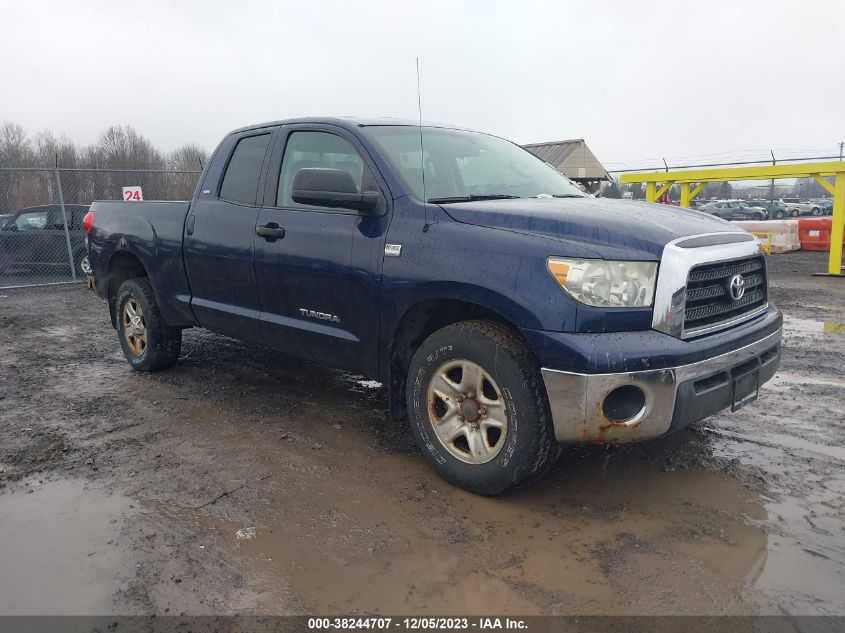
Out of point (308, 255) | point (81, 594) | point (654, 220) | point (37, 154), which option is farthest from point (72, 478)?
point (37, 154)

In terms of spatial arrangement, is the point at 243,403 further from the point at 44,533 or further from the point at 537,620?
the point at 537,620

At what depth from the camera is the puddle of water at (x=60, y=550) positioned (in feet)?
8.61

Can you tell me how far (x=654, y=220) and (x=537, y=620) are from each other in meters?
1.95

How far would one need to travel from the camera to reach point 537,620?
2467mm

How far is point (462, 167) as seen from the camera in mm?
4172

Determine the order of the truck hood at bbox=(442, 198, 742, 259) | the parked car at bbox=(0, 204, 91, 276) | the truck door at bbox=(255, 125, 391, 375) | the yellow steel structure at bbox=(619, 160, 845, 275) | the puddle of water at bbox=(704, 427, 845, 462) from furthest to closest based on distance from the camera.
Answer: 1. the parked car at bbox=(0, 204, 91, 276)
2. the yellow steel structure at bbox=(619, 160, 845, 275)
3. the puddle of water at bbox=(704, 427, 845, 462)
4. the truck door at bbox=(255, 125, 391, 375)
5. the truck hood at bbox=(442, 198, 742, 259)

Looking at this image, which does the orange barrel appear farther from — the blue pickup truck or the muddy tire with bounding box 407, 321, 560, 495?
the muddy tire with bounding box 407, 321, 560, 495

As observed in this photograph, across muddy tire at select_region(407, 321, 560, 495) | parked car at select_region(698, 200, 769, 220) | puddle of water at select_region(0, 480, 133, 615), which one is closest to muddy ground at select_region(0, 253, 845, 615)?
puddle of water at select_region(0, 480, 133, 615)

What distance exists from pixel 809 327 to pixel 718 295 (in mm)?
5402

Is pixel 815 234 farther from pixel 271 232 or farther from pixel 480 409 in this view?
pixel 480 409

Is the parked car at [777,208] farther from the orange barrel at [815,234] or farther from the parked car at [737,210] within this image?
the orange barrel at [815,234]

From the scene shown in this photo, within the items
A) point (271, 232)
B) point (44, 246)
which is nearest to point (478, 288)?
point (271, 232)

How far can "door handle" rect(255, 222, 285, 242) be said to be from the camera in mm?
4262

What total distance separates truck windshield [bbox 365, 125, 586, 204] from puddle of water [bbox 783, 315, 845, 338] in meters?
4.23
